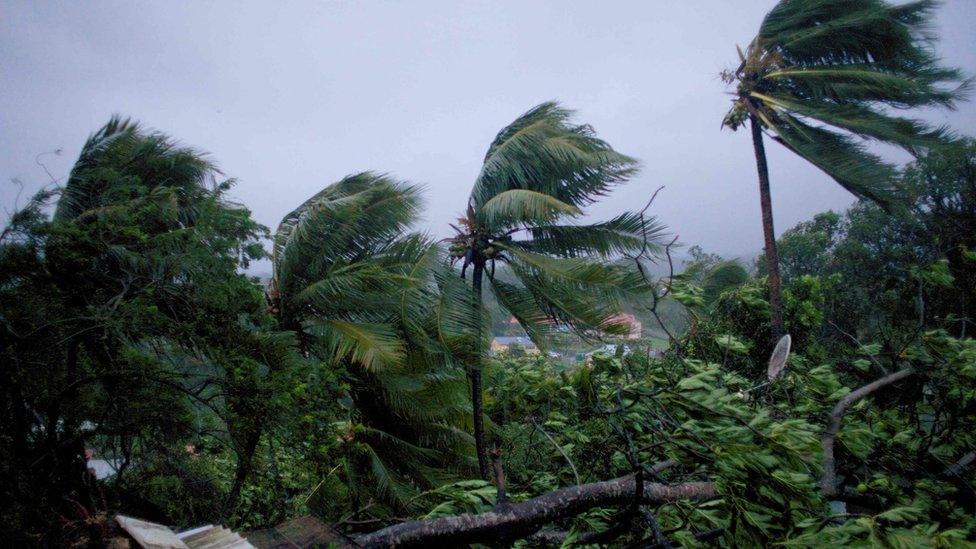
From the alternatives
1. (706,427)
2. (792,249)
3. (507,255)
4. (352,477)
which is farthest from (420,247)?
(792,249)

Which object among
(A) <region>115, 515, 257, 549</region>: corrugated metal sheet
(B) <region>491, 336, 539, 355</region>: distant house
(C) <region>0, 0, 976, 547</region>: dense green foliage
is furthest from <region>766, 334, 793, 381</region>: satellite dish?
(A) <region>115, 515, 257, 549</region>: corrugated metal sheet

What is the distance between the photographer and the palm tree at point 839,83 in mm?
9422

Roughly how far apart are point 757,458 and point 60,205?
7.54 m

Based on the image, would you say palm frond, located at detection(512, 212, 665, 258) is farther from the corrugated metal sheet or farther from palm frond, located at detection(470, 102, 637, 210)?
the corrugated metal sheet

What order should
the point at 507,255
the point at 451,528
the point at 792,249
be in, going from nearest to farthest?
the point at 451,528, the point at 507,255, the point at 792,249

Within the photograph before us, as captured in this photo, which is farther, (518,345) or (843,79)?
(518,345)

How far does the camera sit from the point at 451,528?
228cm

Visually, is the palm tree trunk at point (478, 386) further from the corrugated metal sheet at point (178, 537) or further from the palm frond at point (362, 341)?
the corrugated metal sheet at point (178, 537)

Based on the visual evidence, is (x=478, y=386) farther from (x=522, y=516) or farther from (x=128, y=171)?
(x=128, y=171)

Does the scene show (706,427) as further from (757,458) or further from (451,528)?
(451,528)

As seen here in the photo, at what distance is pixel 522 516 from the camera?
2.42 m

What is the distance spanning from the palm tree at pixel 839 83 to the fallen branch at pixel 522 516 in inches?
305

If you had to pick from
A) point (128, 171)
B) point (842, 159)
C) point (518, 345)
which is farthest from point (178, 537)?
point (842, 159)

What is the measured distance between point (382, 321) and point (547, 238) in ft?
8.40
